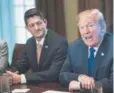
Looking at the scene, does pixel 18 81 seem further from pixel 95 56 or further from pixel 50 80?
pixel 95 56

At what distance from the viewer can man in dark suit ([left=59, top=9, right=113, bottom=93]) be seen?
2.75 m

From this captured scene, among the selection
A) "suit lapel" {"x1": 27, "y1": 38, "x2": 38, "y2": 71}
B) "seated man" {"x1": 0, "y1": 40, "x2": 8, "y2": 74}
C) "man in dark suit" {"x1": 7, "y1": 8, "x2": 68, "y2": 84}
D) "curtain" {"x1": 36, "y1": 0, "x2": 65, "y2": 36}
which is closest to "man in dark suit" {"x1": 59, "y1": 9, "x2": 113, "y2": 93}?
"man in dark suit" {"x1": 7, "y1": 8, "x2": 68, "y2": 84}

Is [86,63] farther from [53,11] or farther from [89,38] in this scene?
[53,11]

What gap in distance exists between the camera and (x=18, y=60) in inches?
141

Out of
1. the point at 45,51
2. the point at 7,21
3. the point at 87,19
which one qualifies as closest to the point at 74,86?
the point at 87,19

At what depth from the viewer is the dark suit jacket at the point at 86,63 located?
2.74 m

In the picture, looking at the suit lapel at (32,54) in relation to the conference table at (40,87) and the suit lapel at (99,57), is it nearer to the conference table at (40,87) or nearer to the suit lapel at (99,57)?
the conference table at (40,87)

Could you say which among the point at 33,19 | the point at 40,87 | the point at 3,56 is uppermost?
the point at 33,19

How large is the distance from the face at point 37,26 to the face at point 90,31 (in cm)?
60

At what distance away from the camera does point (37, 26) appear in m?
3.31

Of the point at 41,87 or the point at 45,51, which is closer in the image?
the point at 41,87

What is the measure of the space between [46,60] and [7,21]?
1913mm

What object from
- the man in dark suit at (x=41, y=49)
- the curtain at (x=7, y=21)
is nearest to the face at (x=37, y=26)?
the man in dark suit at (x=41, y=49)

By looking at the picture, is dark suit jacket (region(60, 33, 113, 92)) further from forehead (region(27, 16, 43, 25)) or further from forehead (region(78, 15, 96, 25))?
forehead (region(27, 16, 43, 25))
